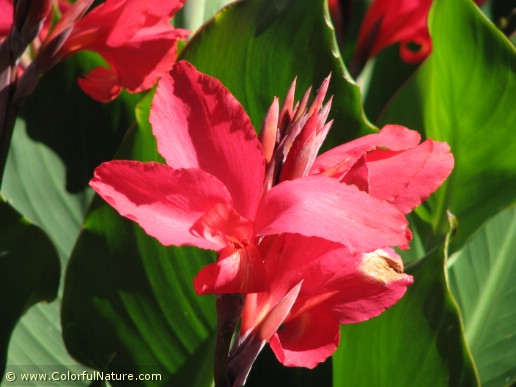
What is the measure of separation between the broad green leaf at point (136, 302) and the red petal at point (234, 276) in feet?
0.99

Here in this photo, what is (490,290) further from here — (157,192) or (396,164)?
(157,192)

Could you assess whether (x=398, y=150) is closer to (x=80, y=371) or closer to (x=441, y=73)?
(x=441, y=73)

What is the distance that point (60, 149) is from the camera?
3.28ft

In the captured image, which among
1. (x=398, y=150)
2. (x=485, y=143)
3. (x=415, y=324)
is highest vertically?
(x=398, y=150)

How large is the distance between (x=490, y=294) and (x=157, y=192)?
65 cm

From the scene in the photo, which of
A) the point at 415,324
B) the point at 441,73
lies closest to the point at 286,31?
the point at 441,73

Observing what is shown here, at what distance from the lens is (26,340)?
866mm

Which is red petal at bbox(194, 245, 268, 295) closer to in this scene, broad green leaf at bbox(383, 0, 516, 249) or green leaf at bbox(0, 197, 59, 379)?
green leaf at bbox(0, 197, 59, 379)

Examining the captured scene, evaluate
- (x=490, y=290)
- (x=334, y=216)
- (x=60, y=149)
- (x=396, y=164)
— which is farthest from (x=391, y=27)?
(x=334, y=216)

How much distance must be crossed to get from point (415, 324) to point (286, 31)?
0.34m

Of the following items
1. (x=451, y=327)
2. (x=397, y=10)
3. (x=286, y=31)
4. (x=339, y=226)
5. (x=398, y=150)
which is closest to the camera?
(x=339, y=226)

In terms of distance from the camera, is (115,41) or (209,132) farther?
(115,41)

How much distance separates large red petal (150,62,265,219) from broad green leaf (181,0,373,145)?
10.8 inches

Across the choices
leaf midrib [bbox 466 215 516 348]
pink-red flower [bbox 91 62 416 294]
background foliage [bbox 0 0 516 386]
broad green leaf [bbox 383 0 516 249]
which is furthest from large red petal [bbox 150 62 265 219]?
leaf midrib [bbox 466 215 516 348]
